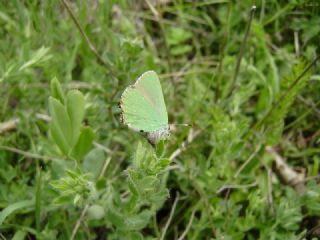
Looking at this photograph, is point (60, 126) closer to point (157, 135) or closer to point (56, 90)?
point (56, 90)

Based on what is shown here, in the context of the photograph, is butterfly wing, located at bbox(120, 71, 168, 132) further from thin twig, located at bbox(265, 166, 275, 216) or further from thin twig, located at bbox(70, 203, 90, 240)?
thin twig, located at bbox(265, 166, 275, 216)

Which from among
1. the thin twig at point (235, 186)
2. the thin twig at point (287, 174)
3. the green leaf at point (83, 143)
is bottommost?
the thin twig at point (287, 174)

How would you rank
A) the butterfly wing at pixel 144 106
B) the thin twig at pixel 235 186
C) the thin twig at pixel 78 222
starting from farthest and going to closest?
the thin twig at pixel 235 186, the thin twig at pixel 78 222, the butterfly wing at pixel 144 106

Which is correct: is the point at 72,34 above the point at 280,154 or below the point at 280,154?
above

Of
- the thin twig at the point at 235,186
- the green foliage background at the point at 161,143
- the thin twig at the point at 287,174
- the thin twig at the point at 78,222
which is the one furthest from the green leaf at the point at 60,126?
the thin twig at the point at 287,174

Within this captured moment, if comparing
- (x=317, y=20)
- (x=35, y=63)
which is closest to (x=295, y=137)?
(x=317, y=20)

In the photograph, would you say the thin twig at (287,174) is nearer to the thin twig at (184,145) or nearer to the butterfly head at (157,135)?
the thin twig at (184,145)

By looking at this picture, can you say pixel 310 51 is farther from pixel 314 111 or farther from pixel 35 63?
pixel 35 63
